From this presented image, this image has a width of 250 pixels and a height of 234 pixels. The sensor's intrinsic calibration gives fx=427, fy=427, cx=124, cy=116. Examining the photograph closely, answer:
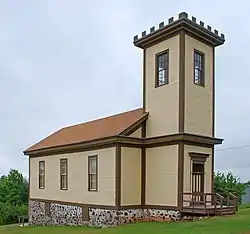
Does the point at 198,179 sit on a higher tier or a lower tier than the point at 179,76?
lower

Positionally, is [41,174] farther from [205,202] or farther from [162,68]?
[205,202]

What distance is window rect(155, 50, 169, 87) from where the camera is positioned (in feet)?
67.5

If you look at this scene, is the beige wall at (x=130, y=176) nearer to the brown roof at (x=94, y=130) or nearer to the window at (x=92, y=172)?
the brown roof at (x=94, y=130)

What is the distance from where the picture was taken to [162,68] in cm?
2097

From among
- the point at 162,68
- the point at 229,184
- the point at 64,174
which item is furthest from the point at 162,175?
the point at 229,184

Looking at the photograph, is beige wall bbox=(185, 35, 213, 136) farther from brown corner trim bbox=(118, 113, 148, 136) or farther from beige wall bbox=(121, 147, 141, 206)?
beige wall bbox=(121, 147, 141, 206)

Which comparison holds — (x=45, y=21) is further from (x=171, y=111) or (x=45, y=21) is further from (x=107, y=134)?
(x=171, y=111)

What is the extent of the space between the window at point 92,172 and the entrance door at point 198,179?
5.19m

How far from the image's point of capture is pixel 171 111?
65.7ft

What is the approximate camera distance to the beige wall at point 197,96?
65.1 feet

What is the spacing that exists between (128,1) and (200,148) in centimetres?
772

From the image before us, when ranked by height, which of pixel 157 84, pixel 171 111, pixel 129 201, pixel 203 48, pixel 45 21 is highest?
pixel 45 21

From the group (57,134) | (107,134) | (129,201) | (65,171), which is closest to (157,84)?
(107,134)

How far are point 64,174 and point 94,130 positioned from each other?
3.19m
